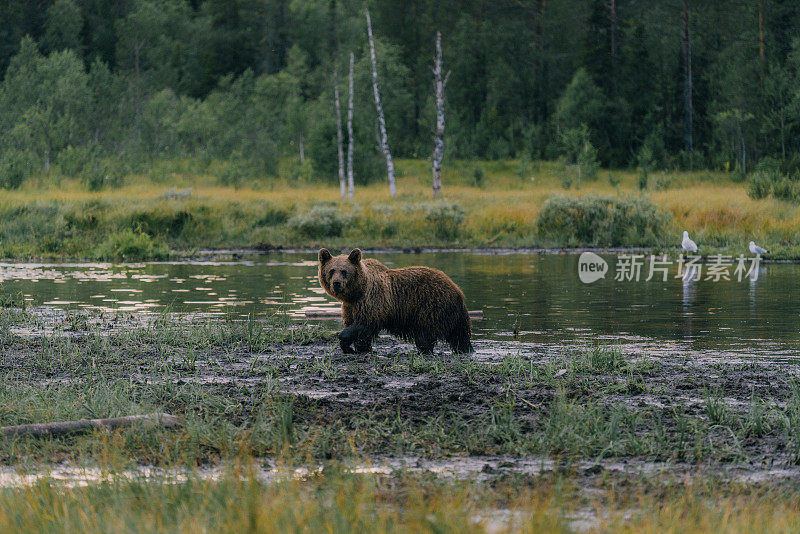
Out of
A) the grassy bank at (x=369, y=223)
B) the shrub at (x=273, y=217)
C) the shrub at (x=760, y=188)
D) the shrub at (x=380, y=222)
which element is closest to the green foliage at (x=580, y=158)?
the grassy bank at (x=369, y=223)

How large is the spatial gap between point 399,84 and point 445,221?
36.4 meters

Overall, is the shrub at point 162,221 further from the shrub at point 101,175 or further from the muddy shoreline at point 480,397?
the muddy shoreline at point 480,397

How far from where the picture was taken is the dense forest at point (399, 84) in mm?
59938

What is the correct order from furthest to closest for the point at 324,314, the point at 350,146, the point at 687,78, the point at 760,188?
1. the point at 687,78
2. the point at 350,146
3. the point at 760,188
4. the point at 324,314

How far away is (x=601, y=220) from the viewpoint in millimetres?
34406

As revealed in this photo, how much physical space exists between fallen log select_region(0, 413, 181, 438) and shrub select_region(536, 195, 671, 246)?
1098 inches

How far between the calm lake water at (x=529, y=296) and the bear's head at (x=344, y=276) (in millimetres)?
3302

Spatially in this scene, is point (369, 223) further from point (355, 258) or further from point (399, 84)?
point (399, 84)

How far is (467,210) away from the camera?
1489 inches

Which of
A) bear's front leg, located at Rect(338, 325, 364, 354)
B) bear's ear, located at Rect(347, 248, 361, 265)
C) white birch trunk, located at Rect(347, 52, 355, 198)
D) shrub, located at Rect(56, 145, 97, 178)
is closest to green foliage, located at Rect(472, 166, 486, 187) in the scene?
white birch trunk, located at Rect(347, 52, 355, 198)

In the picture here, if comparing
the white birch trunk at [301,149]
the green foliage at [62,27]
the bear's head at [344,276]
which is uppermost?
the green foliage at [62,27]

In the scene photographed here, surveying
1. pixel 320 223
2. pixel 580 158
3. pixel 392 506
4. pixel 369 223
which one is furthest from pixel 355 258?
pixel 580 158

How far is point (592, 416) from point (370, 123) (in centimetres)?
5862

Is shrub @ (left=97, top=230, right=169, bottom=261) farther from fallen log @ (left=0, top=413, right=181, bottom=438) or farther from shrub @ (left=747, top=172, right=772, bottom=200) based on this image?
fallen log @ (left=0, top=413, right=181, bottom=438)
